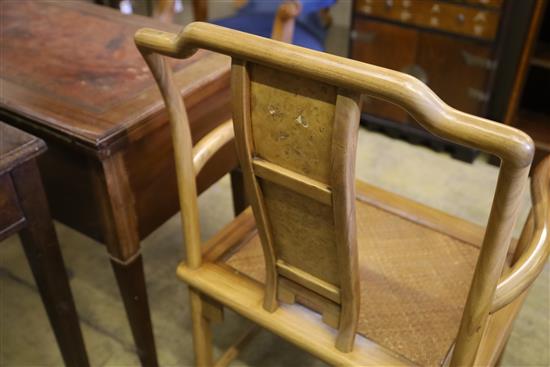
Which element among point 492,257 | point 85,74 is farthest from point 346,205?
point 85,74

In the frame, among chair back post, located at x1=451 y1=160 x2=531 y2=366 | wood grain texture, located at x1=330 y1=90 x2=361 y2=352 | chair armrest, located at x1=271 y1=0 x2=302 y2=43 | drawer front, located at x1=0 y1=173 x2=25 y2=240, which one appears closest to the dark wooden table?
drawer front, located at x1=0 y1=173 x2=25 y2=240

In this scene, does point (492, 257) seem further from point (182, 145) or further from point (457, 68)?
point (457, 68)

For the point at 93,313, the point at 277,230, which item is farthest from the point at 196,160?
the point at 93,313

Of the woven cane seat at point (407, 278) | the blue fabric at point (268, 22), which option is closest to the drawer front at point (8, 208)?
the woven cane seat at point (407, 278)

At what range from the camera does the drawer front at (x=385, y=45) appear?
217 cm

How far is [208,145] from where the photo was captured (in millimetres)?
1016

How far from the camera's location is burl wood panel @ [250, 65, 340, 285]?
68cm

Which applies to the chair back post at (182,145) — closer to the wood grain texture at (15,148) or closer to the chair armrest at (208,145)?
the chair armrest at (208,145)

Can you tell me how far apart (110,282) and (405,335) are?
1.05 m

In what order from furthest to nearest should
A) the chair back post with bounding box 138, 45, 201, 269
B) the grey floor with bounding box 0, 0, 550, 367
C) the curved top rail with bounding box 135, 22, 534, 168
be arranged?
the grey floor with bounding box 0, 0, 550, 367, the chair back post with bounding box 138, 45, 201, 269, the curved top rail with bounding box 135, 22, 534, 168

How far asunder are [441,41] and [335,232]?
60.5 inches

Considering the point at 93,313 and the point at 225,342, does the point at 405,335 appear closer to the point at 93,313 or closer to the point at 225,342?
the point at 225,342

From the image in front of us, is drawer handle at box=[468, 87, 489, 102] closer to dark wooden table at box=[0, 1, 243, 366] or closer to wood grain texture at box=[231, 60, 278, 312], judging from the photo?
dark wooden table at box=[0, 1, 243, 366]

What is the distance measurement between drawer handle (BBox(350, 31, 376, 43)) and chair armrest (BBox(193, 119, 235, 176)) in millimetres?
1342
